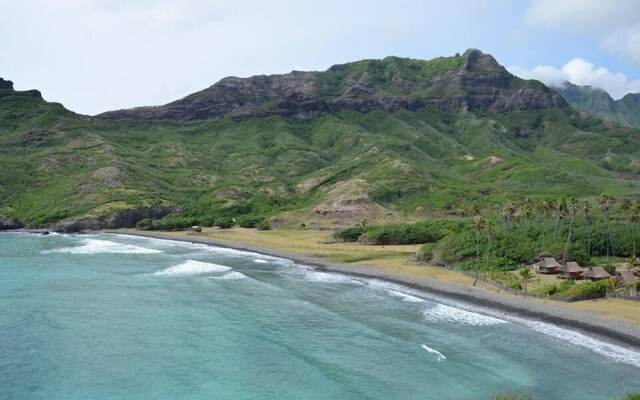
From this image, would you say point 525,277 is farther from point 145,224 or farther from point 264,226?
point 145,224

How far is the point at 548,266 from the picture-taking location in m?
80.5

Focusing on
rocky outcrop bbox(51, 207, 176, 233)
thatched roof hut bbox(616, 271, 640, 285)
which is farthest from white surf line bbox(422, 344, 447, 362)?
rocky outcrop bbox(51, 207, 176, 233)

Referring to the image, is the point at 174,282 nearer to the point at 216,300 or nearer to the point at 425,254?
the point at 216,300

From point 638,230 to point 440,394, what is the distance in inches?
2759

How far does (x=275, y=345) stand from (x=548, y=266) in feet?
160

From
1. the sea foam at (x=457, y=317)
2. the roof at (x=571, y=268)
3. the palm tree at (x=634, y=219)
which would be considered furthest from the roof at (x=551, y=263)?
the sea foam at (x=457, y=317)

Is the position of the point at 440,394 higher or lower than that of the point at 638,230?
lower

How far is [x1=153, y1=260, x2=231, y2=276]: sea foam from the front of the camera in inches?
3467

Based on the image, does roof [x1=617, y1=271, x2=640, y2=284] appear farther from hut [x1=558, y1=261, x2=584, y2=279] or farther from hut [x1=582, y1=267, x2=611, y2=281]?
hut [x1=558, y1=261, x2=584, y2=279]

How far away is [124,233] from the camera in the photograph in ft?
518

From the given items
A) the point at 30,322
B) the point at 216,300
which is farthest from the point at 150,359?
the point at 216,300

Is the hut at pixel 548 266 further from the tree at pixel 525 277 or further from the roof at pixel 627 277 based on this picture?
the roof at pixel 627 277

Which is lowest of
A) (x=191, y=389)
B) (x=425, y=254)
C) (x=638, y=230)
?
(x=191, y=389)

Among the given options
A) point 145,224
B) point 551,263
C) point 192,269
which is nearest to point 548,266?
point 551,263
